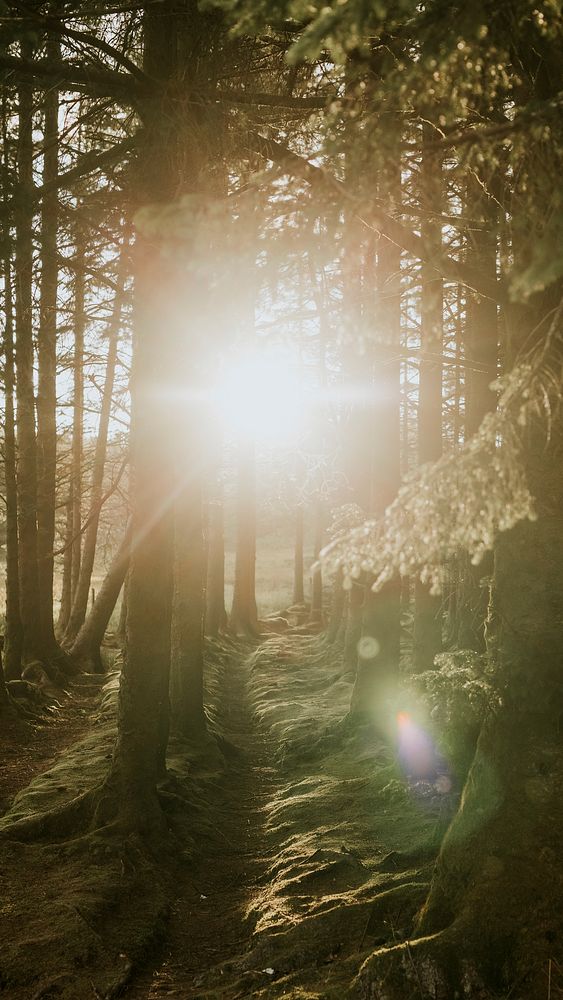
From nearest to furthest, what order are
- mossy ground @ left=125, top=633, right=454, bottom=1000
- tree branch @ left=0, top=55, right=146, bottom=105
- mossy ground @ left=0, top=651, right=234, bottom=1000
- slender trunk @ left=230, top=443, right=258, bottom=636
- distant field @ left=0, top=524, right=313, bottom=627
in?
mossy ground @ left=0, top=651, right=234, bottom=1000 < mossy ground @ left=125, top=633, right=454, bottom=1000 < tree branch @ left=0, top=55, right=146, bottom=105 < slender trunk @ left=230, top=443, right=258, bottom=636 < distant field @ left=0, top=524, right=313, bottom=627

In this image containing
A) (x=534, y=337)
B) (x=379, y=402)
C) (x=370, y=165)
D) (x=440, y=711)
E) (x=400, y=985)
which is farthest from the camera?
(x=379, y=402)

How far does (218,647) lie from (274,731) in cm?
853

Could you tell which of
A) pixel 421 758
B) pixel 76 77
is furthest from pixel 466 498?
pixel 421 758

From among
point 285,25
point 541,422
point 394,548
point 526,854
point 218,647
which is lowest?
point 218,647

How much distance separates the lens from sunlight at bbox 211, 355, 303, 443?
11109 millimetres

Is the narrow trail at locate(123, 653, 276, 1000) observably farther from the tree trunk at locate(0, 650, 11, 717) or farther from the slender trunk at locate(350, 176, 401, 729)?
the tree trunk at locate(0, 650, 11, 717)

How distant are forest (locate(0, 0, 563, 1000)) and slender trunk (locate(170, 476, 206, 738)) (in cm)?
5

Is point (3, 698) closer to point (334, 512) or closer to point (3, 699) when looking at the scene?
point (3, 699)

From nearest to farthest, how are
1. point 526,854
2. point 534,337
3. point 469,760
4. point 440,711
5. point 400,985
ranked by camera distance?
point 400,985 → point 526,854 → point 534,337 → point 440,711 → point 469,760

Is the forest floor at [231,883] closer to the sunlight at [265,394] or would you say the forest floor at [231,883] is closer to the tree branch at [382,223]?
the tree branch at [382,223]

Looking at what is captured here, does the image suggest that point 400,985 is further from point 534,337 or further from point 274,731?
point 274,731

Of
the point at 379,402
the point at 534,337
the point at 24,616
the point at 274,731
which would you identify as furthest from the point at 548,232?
the point at 24,616

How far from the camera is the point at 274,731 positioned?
12.1 m

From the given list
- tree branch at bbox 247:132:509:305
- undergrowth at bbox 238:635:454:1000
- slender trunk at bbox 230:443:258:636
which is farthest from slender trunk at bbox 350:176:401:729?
slender trunk at bbox 230:443:258:636
